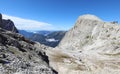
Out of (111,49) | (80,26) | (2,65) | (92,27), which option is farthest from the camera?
(80,26)

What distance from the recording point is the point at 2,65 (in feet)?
102

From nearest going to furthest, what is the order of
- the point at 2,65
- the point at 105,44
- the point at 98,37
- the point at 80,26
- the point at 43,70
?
the point at 2,65
the point at 43,70
the point at 105,44
the point at 98,37
the point at 80,26

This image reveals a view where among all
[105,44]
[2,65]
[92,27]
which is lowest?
[2,65]

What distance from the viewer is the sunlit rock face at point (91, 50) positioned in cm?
6662

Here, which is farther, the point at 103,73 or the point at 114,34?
the point at 114,34

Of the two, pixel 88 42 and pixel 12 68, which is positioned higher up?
pixel 88 42

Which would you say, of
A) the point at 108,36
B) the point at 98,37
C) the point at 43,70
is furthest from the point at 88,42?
the point at 43,70

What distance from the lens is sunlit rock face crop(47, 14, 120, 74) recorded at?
66.6 meters

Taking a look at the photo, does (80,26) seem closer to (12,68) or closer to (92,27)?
(92,27)

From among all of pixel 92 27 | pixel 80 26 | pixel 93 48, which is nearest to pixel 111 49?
pixel 93 48

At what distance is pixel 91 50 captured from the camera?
129625mm

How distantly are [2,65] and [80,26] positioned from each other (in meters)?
168

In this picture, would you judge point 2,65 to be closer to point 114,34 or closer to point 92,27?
point 114,34

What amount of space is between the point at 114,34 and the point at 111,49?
913 inches
